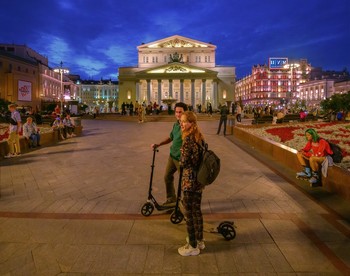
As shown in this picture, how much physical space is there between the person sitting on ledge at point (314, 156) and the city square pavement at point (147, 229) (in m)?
0.51

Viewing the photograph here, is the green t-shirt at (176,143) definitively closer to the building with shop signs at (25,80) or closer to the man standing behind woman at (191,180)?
the man standing behind woman at (191,180)

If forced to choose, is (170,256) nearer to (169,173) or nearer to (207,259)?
(207,259)

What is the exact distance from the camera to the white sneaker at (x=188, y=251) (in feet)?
14.2

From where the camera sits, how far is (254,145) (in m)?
14.6

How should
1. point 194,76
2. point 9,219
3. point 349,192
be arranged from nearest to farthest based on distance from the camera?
point 9,219, point 349,192, point 194,76

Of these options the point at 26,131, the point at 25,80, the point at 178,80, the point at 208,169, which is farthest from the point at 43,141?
the point at 178,80

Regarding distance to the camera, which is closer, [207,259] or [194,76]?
[207,259]

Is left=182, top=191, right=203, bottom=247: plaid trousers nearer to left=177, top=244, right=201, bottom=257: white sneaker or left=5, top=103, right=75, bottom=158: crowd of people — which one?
left=177, top=244, right=201, bottom=257: white sneaker

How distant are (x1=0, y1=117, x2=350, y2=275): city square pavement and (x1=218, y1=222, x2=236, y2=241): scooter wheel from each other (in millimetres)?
81

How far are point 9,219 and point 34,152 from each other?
8.39 meters

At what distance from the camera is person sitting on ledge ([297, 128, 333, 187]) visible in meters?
7.43

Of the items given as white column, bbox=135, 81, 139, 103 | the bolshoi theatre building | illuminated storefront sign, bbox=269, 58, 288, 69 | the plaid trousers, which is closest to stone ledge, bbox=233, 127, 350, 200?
the plaid trousers

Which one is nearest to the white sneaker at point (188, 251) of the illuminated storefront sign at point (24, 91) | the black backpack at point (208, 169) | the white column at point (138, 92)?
the black backpack at point (208, 169)

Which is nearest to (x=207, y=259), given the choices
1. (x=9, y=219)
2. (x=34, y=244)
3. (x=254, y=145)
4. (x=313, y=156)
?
(x=34, y=244)
